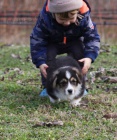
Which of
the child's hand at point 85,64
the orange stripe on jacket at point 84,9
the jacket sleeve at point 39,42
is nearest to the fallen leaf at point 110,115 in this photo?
the child's hand at point 85,64

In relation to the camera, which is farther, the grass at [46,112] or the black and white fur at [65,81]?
the black and white fur at [65,81]

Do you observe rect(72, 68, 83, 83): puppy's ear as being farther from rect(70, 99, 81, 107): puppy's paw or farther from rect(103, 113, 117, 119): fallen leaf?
rect(103, 113, 117, 119): fallen leaf

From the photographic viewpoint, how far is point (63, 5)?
18.2 ft

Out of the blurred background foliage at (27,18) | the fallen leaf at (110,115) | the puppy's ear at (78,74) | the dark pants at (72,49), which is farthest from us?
the blurred background foliage at (27,18)

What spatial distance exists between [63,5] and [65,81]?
827mm

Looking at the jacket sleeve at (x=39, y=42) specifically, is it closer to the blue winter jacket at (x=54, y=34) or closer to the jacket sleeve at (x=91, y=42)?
the blue winter jacket at (x=54, y=34)

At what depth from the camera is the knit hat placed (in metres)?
5.55

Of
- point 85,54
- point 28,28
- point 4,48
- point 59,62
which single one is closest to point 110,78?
point 85,54

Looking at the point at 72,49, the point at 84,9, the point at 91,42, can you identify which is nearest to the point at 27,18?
the point at 72,49

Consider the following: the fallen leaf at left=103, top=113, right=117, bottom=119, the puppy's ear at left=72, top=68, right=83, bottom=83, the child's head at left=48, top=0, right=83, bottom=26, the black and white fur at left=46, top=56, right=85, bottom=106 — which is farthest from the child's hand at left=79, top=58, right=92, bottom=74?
the fallen leaf at left=103, top=113, right=117, bottom=119

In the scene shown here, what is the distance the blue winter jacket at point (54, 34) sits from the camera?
6.01m

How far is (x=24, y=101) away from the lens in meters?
6.04

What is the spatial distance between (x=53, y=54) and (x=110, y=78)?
1.29 meters

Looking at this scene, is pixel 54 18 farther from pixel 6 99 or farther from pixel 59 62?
pixel 6 99
